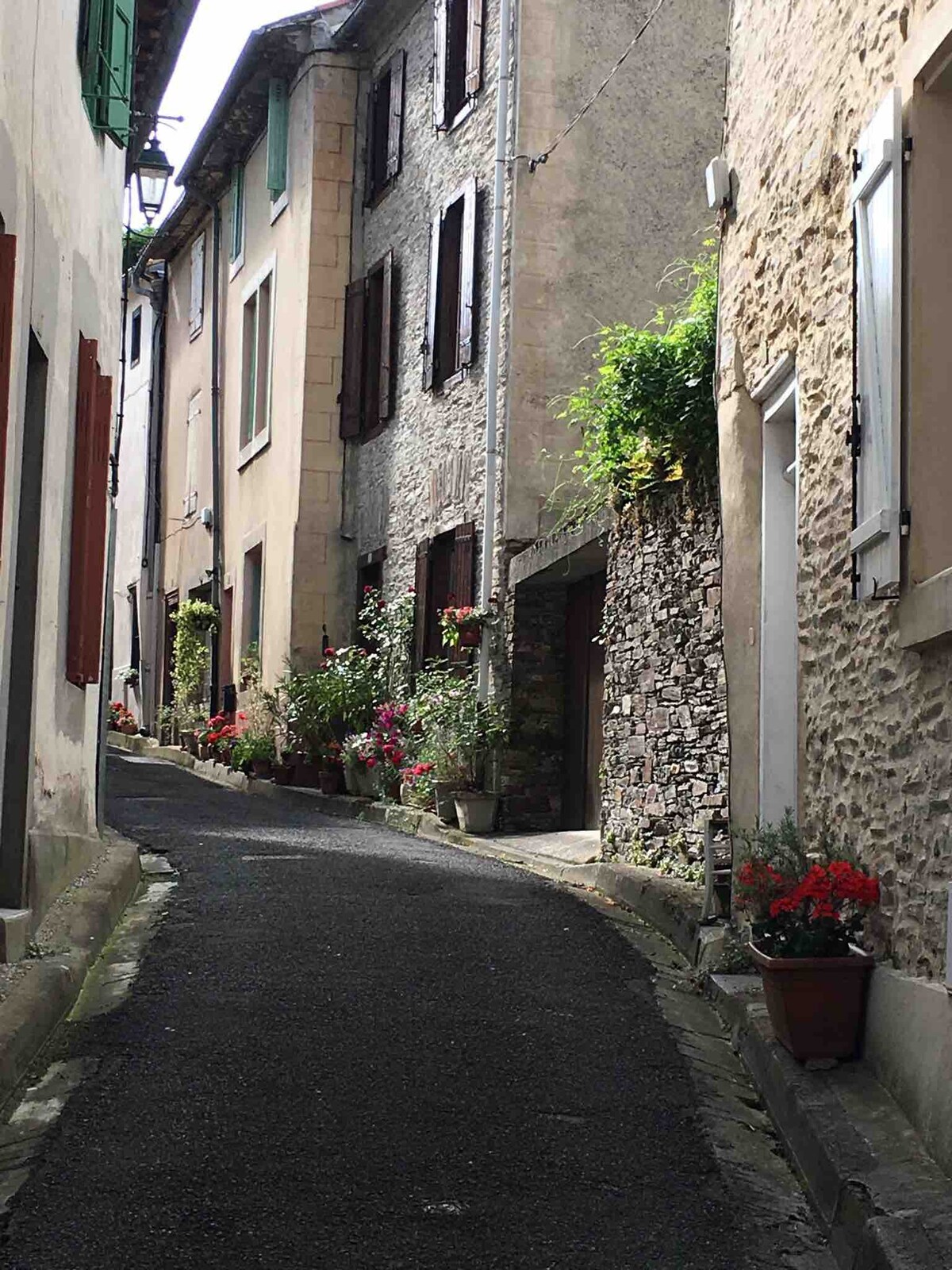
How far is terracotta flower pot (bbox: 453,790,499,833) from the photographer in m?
12.6

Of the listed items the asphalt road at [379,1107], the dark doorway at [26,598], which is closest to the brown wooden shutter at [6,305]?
the dark doorway at [26,598]

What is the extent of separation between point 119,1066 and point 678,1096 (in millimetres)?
1708

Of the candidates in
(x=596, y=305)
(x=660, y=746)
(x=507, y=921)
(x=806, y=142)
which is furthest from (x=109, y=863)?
(x=596, y=305)

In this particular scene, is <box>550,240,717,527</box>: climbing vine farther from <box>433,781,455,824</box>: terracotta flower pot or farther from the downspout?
the downspout

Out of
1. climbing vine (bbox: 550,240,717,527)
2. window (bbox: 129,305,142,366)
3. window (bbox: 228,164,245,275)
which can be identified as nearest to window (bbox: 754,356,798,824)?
climbing vine (bbox: 550,240,717,527)

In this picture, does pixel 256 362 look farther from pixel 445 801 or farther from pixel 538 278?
pixel 445 801

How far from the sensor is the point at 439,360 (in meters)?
15.0

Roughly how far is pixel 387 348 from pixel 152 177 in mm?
4866

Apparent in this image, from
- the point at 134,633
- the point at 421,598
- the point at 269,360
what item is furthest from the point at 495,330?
the point at 134,633

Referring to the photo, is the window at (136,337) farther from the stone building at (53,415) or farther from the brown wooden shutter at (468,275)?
the stone building at (53,415)

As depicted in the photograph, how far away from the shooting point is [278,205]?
18516mm

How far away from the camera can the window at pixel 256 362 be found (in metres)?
18.9

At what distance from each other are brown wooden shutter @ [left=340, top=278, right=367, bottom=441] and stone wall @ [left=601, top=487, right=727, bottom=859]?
22.0 ft

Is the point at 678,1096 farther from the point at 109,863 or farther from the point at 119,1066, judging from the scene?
the point at 109,863
